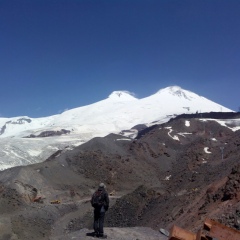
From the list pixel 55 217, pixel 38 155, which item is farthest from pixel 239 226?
pixel 38 155

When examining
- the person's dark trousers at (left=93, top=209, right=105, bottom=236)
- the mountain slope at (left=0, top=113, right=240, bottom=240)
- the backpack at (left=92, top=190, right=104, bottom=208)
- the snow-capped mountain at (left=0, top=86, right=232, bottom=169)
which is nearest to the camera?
the backpack at (left=92, top=190, right=104, bottom=208)

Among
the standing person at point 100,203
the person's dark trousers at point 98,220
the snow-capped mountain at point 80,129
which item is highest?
the snow-capped mountain at point 80,129

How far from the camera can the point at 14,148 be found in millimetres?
58531

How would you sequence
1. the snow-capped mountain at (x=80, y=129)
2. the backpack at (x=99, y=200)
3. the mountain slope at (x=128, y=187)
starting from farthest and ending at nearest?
the snow-capped mountain at (x=80, y=129)
the mountain slope at (x=128, y=187)
the backpack at (x=99, y=200)

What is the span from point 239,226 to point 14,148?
5126cm

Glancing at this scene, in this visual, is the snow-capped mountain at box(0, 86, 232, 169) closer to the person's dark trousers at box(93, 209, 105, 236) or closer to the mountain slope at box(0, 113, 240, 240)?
the mountain slope at box(0, 113, 240, 240)

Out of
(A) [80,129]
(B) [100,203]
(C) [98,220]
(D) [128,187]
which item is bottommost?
(D) [128,187]

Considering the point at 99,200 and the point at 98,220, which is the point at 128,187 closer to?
the point at 98,220

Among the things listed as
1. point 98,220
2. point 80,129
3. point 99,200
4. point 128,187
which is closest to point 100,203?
point 99,200

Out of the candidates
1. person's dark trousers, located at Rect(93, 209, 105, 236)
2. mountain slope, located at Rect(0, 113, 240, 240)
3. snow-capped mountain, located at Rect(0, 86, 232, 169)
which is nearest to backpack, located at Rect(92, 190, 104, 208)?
person's dark trousers, located at Rect(93, 209, 105, 236)

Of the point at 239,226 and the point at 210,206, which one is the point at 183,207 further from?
the point at 239,226

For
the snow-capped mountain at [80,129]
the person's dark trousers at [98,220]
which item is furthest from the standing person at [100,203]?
the snow-capped mountain at [80,129]

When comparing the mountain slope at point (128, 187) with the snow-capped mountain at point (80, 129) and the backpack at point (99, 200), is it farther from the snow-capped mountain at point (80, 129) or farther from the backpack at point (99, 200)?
the snow-capped mountain at point (80, 129)

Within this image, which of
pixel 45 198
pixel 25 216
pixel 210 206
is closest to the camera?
pixel 210 206
